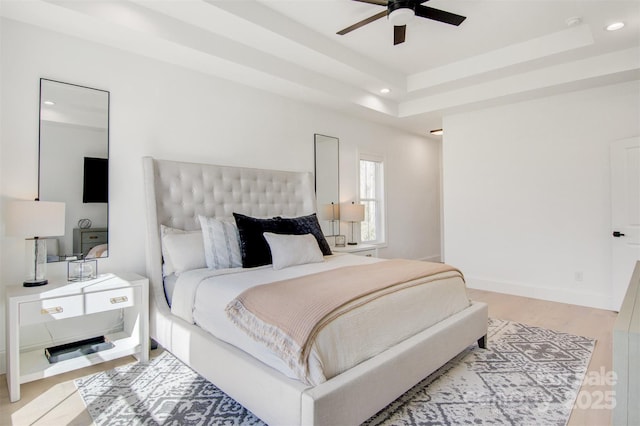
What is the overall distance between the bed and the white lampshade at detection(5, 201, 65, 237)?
72cm

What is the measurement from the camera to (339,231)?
5051mm

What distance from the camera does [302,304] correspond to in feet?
5.99

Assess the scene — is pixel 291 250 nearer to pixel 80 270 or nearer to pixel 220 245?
pixel 220 245

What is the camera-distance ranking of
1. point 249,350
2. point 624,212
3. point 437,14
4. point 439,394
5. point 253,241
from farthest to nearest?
point 624,212, point 253,241, point 437,14, point 439,394, point 249,350

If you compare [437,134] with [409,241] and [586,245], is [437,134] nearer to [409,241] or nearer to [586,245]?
[409,241]

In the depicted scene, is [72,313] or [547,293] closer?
[72,313]

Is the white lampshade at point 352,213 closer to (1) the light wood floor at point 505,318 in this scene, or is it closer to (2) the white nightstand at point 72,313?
(1) the light wood floor at point 505,318

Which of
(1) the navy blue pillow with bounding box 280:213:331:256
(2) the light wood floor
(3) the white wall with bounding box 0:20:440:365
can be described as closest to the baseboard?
(2) the light wood floor

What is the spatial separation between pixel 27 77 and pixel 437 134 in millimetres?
5942

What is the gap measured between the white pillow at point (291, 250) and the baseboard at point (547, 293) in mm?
3075

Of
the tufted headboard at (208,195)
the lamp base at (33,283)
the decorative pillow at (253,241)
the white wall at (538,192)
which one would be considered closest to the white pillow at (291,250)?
the decorative pillow at (253,241)

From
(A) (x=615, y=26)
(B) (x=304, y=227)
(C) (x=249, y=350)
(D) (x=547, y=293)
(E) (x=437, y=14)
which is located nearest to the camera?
(C) (x=249, y=350)

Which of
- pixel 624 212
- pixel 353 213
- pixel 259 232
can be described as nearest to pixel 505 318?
pixel 624 212

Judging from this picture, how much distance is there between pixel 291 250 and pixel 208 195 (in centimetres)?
114
